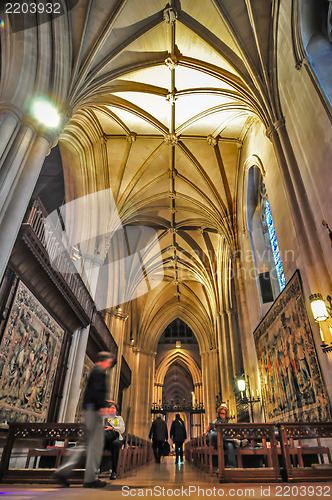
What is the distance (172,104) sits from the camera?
398 inches

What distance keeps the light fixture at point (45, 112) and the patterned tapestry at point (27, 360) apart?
312cm

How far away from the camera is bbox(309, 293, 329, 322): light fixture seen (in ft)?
14.8

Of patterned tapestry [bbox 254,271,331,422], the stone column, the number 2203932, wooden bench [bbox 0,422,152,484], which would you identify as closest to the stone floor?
wooden bench [bbox 0,422,152,484]

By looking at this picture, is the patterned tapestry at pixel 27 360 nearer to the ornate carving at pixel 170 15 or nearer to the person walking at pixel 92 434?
the person walking at pixel 92 434

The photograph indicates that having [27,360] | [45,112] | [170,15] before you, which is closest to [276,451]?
[27,360]

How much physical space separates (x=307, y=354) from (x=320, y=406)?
823 mm

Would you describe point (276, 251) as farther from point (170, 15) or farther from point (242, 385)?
point (170, 15)

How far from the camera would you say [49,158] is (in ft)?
34.9

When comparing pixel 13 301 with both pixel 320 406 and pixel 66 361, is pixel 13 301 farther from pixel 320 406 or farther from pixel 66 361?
pixel 320 406

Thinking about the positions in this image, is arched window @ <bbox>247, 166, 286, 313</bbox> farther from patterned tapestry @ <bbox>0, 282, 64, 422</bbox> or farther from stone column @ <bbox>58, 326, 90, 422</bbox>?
patterned tapestry @ <bbox>0, 282, 64, 422</bbox>

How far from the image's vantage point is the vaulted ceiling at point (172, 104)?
7.79 metres

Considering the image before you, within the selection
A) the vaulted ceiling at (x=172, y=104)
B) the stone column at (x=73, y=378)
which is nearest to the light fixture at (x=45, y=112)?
the vaulted ceiling at (x=172, y=104)

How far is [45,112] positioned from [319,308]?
5.96 m

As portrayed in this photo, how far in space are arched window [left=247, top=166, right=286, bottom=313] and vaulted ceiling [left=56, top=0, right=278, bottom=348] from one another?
1.35 meters
